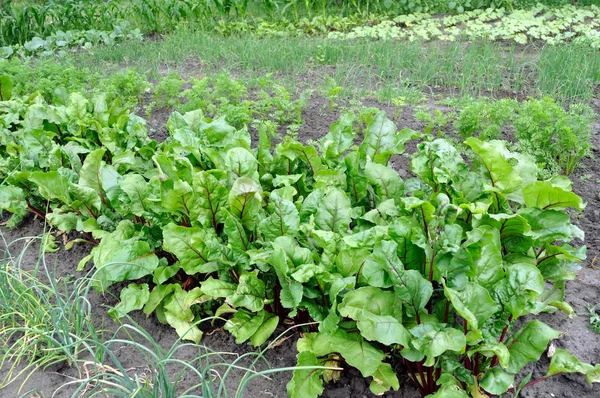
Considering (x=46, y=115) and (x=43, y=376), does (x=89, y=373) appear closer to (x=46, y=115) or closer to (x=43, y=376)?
(x=43, y=376)

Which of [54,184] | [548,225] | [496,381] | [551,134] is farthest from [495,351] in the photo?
[54,184]

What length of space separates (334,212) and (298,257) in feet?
1.10

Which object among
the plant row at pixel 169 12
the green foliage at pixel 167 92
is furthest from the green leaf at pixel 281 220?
the plant row at pixel 169 12

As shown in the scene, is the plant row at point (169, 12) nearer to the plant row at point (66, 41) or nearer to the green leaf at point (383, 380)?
the plant row at point (66, 41)

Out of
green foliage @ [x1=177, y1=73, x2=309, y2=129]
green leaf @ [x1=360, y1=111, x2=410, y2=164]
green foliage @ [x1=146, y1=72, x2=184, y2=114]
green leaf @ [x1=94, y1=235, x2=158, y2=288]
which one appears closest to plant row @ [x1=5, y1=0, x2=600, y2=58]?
green foliage @ [x1=146, y1=72, x2=184, y2=114]

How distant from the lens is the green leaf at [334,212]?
2.65m

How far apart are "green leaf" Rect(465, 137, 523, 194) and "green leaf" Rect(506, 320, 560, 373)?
0.66m

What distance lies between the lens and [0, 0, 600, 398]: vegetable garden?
2.24 m

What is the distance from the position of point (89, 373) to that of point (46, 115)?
85.5 inches

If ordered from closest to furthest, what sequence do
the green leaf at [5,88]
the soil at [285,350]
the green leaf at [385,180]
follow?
the soil at [285,350]
the green leaf at [385,180]
the green leaf at [5,88]

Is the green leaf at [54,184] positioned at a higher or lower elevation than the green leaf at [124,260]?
higher

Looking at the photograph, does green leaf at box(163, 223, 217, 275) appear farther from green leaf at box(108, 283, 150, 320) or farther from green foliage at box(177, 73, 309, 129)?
green foliage at box(177, 73, 309, 129)

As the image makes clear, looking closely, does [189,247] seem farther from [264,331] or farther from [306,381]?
[306,381]

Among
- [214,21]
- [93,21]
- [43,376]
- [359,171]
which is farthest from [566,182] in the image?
[93,21]
